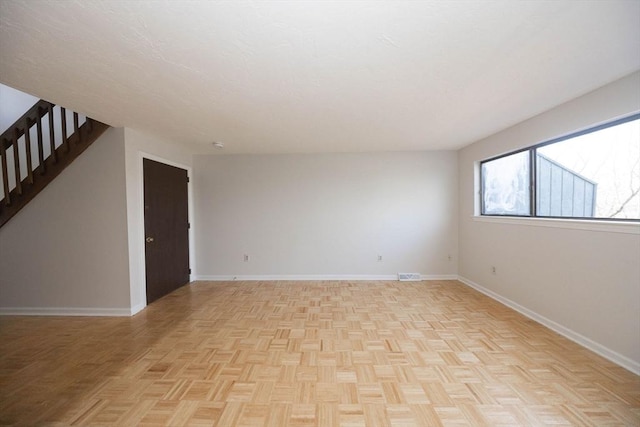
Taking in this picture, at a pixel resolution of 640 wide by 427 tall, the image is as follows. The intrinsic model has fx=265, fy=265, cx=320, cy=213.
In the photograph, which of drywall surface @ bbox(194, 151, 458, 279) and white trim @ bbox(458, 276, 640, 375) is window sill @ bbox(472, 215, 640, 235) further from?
drywall surface @ bbox(194, 151, 458, 279)

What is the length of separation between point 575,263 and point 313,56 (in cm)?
311

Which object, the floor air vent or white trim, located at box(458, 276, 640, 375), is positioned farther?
the floor air vent

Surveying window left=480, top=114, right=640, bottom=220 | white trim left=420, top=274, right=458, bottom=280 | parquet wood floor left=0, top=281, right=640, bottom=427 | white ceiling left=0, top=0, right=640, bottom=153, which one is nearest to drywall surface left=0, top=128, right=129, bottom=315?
parquet wood floor left=0, top=281, right=640, bottom=427

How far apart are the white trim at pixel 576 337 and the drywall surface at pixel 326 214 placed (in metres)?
1.40

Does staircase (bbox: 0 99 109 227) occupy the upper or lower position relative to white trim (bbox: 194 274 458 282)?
upper

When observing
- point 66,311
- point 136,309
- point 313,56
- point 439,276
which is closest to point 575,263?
point 439,276

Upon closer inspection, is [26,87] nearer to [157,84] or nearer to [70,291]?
[157,84]

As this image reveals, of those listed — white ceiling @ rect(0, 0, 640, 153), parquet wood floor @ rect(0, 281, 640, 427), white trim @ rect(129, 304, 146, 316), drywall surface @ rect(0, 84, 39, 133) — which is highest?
drywall surface @ rect(0, 84, 39, 133)

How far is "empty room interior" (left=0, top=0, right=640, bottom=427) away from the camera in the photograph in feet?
5.19

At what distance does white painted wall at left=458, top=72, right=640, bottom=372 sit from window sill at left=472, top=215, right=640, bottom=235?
1 cm

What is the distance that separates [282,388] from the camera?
198cm

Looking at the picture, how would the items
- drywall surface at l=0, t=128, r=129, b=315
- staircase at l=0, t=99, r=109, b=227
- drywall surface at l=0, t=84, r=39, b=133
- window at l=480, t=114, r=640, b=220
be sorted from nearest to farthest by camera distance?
1. window at l=480, t=114, r=640, b=220
2. staircase at l=0, t=99, r=109, b=227
3. drywall surface at l=0, t=128, r=129, b=315
4. drywall surface at l=0, t=84, r=39, b=133

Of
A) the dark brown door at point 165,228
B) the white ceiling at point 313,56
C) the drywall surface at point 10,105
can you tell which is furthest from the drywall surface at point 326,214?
the drywall surface at point 10,105

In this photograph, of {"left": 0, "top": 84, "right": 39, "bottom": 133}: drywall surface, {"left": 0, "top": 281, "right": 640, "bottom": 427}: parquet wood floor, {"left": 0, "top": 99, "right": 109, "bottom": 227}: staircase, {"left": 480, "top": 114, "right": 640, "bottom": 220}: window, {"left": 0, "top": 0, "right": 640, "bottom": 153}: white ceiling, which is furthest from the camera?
{"left": 0, "top": 84, "right": 39, "bottom": 133}: drywall surface
